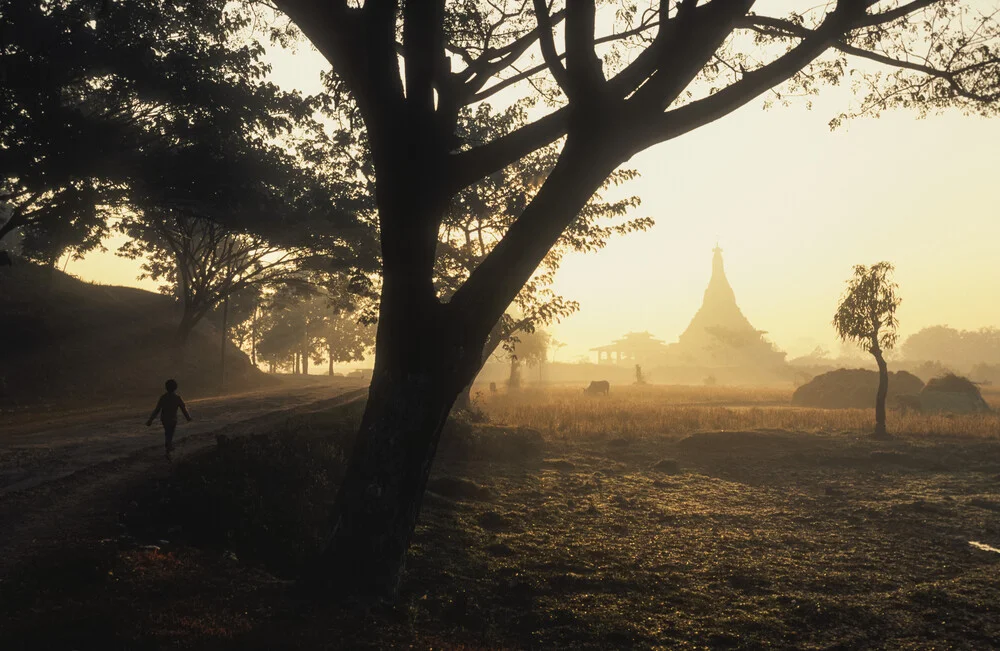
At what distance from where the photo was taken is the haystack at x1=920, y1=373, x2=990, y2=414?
105 ft

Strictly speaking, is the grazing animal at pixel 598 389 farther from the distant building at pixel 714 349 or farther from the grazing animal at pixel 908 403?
the distant building at pixel 714 349

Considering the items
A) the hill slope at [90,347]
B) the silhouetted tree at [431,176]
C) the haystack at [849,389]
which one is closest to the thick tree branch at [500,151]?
the silhouetted tree at [431,176]

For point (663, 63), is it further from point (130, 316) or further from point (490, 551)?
point (130, 316)

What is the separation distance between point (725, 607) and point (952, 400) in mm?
32427

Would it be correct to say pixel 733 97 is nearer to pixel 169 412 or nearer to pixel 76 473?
pixel 169 412

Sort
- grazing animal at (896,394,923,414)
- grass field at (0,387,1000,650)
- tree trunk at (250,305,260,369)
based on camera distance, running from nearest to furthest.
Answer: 1. grass field at (0,387,1000,650)
2. grazing animal at (896,394,923,414)
3. tree trunk at (250,305,260,369)

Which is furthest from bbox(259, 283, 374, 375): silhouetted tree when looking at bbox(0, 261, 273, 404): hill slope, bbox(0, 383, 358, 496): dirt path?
bbox(0, 383, 358, 496): dirt path

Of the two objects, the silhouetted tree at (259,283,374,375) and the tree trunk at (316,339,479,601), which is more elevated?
the silhouetted tree at (259,283,374,375)

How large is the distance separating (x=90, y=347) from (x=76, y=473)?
2322cm

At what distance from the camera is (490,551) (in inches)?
373

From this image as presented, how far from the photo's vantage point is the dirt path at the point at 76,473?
284 inches

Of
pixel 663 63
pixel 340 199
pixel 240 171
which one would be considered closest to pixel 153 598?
pixel 663 63

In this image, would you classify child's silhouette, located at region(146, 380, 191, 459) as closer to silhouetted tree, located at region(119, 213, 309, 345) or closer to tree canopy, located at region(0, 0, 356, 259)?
tree canopy, located at region(0, 0, 356, 259)

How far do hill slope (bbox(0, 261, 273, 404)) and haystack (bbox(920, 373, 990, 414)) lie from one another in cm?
3841
